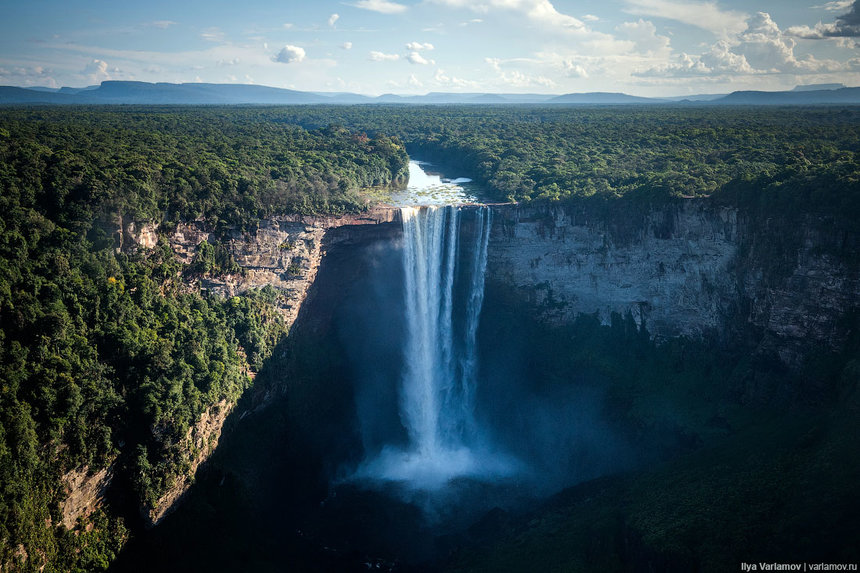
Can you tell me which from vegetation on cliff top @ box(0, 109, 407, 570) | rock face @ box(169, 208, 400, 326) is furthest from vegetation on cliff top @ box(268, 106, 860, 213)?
vegetation on cliff top @ box(0, 109, 407, 570)

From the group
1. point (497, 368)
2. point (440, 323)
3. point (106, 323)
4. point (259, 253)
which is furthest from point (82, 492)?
A: point (497, 368)

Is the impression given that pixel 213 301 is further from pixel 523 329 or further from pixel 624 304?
pixel 624 304

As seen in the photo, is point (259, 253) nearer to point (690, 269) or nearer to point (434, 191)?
point (434, 191)

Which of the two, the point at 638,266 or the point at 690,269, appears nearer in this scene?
the point at 690,269

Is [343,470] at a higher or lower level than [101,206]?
lower

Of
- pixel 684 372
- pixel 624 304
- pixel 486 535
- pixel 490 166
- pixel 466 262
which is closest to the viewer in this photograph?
pixel 486 535

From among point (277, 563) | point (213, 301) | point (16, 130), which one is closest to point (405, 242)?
point (213, 301)

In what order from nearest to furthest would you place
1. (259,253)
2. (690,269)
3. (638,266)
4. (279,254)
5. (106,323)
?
1. (106,323)
2. (259,253)
3. (690,269)
4. (279,254)
5. (638,266)
